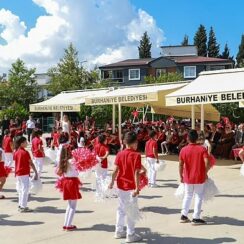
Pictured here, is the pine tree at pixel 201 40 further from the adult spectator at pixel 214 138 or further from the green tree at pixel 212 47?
the adult spectator at pixel 214 138

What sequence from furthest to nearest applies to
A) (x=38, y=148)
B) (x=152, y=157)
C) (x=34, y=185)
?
1. (x=38, y=148)
2. (x=152, y=157)
3. (x=34, y=185)

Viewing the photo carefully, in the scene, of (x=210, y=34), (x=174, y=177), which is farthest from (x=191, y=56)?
(x=174, y=177)

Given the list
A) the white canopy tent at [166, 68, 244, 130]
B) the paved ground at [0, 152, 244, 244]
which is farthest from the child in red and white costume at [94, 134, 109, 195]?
the white canopy tent at [166, 68, 244, 130]

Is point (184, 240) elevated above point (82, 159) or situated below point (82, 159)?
below

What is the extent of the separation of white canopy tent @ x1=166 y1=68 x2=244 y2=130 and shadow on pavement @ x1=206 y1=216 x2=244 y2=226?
22.5 ft

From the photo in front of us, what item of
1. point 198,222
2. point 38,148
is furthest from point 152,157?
point 198,222

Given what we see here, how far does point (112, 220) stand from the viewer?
8328 millimetres

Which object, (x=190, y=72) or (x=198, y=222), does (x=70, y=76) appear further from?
(x=198, y=222)

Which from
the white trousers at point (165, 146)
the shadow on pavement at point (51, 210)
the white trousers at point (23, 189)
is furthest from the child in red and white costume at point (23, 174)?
the white trousers at point (165, 146)

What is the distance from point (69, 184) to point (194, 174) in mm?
2072

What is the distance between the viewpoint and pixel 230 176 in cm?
1341

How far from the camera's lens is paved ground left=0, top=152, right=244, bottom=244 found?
282 inches

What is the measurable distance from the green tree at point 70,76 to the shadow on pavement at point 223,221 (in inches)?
1817

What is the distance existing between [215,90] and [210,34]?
91.4m
